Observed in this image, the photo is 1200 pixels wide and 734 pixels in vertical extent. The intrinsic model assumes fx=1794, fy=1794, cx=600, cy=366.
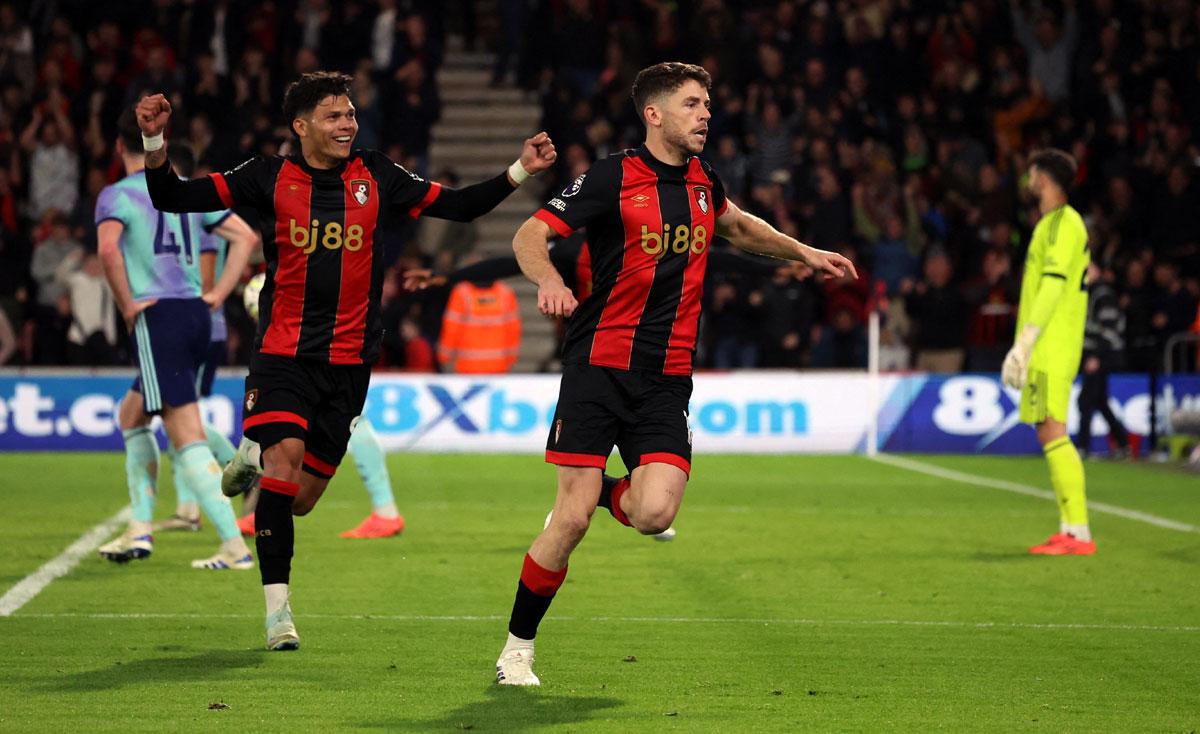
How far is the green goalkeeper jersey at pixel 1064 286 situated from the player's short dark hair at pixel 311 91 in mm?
4633

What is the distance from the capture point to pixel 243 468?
7008mm

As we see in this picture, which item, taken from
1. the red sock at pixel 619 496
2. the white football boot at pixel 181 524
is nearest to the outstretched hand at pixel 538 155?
the red sock at pixel 619 496

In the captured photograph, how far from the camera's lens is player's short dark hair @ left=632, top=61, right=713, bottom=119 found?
6328 mm

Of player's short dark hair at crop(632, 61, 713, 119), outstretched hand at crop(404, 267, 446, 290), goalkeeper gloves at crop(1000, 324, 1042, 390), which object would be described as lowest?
goalkeeper gloves at crop(1000, 324, 1042, 390)

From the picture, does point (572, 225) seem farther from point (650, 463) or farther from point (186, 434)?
point (186, 434)

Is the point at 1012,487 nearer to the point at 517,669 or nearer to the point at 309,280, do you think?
the point at 309,280

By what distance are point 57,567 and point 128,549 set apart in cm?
39

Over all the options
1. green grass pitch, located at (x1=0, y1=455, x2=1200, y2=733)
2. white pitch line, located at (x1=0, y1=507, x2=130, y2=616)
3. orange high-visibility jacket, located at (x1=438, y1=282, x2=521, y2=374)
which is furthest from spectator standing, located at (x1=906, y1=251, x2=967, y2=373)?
white pitch line, located at (x1=0, y1=507, x2=130, y2=616)

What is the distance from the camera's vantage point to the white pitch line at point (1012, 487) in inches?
480

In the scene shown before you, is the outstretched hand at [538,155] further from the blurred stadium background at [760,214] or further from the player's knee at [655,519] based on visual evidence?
the blurred stadium background at [760,214]

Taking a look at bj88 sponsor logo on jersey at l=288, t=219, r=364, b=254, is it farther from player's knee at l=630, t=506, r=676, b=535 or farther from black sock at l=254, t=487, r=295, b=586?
player's knee at l=630, t=506, r=676, b=535

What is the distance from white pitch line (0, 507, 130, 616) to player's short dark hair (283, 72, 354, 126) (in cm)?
257

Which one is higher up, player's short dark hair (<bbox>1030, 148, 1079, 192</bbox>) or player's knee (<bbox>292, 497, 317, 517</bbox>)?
player's short dark hair (<bbox>1030, 148, 1079, 192</bbox>)

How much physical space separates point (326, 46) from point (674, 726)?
18568mm
